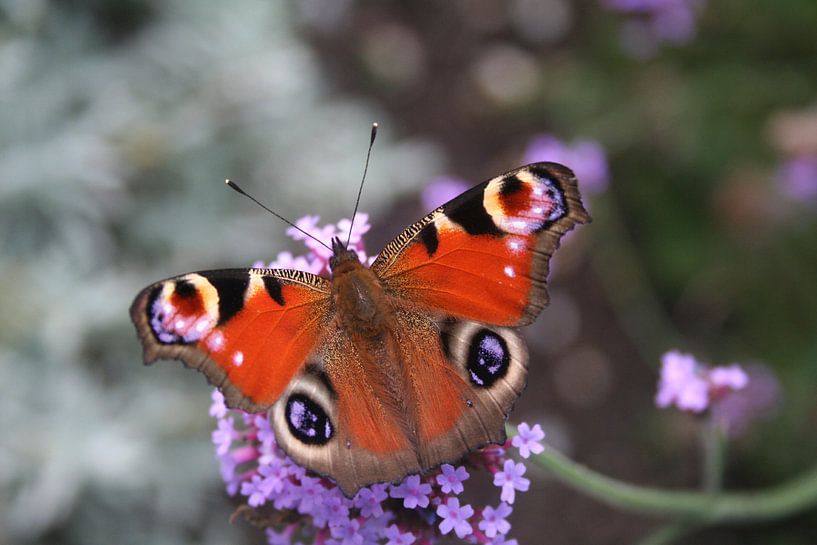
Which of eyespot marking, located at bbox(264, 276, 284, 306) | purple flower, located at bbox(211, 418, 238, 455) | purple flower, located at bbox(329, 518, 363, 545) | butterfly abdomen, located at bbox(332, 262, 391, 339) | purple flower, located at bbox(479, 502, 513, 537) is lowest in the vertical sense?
purple flower, located at bbox(329, 518, 363, 545)

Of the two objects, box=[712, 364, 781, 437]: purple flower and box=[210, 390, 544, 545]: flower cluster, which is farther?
box=[712, 364, 781, 437]: purple flower

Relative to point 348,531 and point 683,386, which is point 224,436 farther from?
point 683,386

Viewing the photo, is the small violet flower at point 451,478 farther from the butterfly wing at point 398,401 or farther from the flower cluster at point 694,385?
the flower cluster at point 694,385

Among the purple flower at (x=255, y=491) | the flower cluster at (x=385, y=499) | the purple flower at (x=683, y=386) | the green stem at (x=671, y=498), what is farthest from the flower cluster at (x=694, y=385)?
the purple flower at (x=255, y=491)

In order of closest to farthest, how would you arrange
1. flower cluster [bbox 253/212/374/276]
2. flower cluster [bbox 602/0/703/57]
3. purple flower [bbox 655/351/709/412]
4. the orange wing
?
the orange wing
flower cluster [bbox 253/212/374/276]
purple flower [bbox 655/351/709/412]
flower cluster [bbox 602/0/703/57]

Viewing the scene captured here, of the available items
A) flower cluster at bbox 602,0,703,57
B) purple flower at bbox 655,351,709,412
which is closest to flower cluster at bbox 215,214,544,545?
purple flower at bbox 655,351,709,412

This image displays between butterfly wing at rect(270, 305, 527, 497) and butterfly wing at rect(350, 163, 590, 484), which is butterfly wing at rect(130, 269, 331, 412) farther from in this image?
butterfly wing at rect(350, 163, 590, 484)

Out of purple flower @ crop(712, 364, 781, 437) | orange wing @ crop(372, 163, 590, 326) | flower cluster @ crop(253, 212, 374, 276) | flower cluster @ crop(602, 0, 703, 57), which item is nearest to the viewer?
orange wing @ crop(372, 163, 590, 326)

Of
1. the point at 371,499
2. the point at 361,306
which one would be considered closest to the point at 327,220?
the point at 361,306
